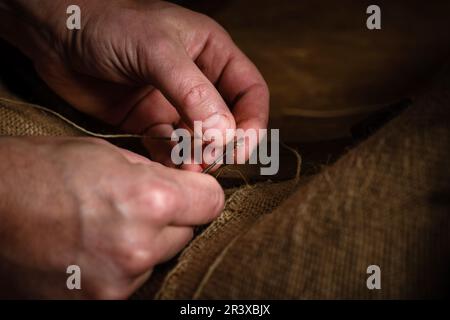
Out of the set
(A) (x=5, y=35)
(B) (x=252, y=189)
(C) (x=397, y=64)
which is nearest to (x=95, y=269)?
(B) (x=252, y=189)

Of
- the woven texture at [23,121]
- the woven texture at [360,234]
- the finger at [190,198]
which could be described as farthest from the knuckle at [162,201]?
the woven texture at [23,121]

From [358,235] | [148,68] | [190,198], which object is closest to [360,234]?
[358,235]

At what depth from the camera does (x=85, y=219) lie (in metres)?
0.64

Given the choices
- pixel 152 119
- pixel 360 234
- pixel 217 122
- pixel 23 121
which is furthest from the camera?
pixel 152 119

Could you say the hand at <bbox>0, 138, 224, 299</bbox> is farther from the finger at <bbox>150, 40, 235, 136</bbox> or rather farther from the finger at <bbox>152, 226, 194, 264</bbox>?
the finger at <bbox>150, 40, 235, 136</bbox>

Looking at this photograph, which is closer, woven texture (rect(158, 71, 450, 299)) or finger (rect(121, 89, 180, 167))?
woven texture (rect(158, 71, 450, 299))

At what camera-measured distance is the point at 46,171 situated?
68cm

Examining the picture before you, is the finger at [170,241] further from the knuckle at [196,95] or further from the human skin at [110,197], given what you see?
the knuckle at [196,95]

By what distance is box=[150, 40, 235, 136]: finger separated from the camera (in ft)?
2.84

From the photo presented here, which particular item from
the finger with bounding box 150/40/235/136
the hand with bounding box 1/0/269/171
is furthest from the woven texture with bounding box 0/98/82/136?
the finger with bounding box 150/40/235/136

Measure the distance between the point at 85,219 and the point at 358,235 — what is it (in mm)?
389

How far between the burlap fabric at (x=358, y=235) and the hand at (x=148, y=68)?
0.89 ft

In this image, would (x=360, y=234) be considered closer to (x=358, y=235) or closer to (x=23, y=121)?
(x=358, y=235)
